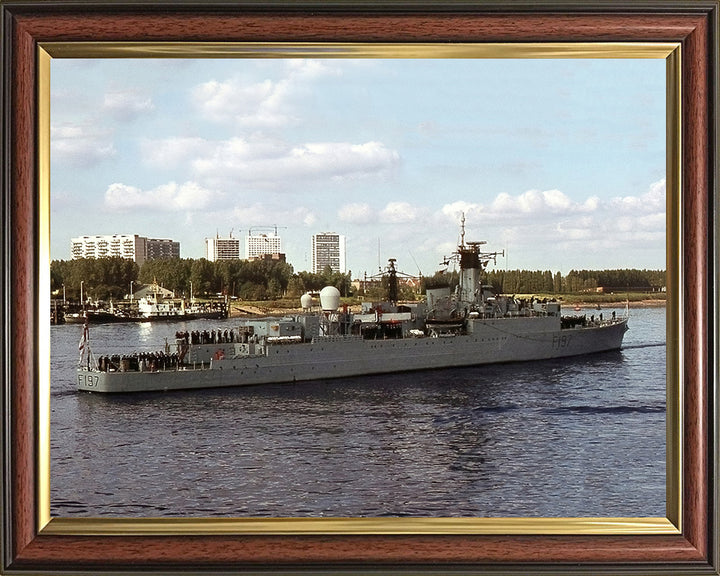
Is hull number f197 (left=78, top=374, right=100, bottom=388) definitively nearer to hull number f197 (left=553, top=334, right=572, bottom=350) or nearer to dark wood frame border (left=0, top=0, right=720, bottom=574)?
dark wood frame border (left=0, top=0, right=720, bottom=574)

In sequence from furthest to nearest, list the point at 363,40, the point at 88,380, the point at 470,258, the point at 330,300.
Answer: the point at 330,300, the point at 470,258, the point at 88,380, the point at 363,40

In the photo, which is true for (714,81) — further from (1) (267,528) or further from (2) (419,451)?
(1) (267,528)

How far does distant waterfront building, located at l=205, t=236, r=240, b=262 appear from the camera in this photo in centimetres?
238

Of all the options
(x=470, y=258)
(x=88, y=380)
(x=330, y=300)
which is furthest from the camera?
(x=330, y=300)

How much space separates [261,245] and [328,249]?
0.78 feet

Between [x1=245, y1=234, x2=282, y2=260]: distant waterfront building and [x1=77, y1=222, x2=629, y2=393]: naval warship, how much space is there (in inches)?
12.3

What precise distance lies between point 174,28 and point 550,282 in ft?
5.20

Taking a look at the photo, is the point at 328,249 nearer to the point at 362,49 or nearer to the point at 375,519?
the point at 362,49

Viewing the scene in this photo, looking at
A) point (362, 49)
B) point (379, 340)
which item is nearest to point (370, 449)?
point (379, 340)

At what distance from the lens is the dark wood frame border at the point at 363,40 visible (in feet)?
6.91

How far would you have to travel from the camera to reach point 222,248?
94.7 inches

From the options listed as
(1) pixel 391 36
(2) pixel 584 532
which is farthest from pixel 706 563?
(1) pixel 391 36

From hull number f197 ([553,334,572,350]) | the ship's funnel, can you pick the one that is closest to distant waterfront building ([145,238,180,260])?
the ship's funnel

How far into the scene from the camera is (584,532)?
2137 millimetres
